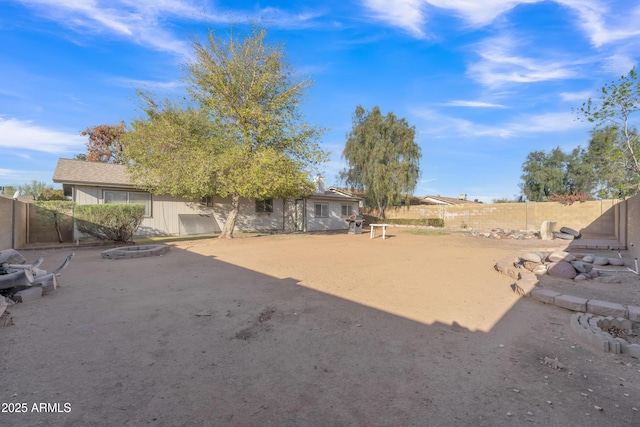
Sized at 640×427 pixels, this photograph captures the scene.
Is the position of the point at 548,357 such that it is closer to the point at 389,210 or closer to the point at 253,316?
the point at 253,316

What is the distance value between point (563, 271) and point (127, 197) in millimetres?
16991

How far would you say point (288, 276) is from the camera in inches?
252

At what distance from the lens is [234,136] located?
530 inches

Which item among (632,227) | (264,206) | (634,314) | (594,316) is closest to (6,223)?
(264,206)

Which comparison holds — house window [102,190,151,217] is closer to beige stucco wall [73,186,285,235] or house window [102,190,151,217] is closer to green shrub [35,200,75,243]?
beige stucco wall [73,186,285,235]

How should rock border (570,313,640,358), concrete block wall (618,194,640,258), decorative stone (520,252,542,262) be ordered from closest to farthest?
rock border (570,313,640,358) → decorative stone (520,252,542,262) → concrete block wall (618,194,640,258)

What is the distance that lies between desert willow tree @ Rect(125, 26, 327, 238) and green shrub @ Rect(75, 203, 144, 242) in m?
2.11

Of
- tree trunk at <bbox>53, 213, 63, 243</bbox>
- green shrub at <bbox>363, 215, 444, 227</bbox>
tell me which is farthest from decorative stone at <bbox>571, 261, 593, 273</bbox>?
green shrub at <bbox>363, 215, 444, 227</bbox>

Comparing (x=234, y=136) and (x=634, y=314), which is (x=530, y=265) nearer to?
(x=634, y=314)

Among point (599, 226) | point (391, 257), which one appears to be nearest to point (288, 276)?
point (391, 257)

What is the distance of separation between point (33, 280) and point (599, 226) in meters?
23.4

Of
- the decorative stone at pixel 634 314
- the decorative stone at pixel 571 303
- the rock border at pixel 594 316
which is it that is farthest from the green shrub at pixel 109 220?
the decorative stone at pixel 634 314

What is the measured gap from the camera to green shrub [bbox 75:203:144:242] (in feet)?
35.0

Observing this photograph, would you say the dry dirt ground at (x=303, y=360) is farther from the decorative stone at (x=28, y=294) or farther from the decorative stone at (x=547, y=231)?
the decorative stone at (x=547, y=231)
